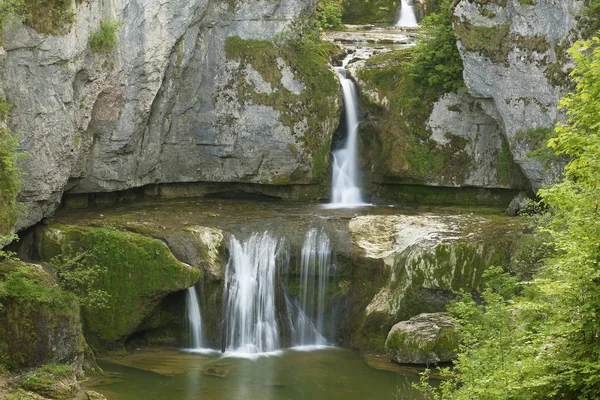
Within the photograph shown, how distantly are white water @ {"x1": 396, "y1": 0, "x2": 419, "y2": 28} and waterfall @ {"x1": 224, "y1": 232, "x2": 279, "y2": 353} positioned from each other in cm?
1259

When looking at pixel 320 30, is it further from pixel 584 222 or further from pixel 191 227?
pixel 584 222

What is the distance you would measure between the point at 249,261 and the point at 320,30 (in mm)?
8685

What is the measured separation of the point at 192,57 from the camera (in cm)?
2162

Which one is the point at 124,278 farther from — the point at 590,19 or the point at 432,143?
the point at 590,19

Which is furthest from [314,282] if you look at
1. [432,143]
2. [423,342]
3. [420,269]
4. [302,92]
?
[302,92]

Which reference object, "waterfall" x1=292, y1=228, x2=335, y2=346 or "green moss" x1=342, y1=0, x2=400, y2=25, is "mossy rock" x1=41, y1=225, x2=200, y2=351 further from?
"green moss" x1=342, y1=0, x2=400, y2=25

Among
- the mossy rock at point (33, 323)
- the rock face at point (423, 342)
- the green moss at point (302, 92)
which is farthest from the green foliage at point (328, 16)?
the mossy rock at point (33, 323)

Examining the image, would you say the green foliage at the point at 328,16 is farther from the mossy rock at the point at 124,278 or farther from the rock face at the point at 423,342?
the rock face at the point at 423,342

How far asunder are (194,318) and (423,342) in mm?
4892

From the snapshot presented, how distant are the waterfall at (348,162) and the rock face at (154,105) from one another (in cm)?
50

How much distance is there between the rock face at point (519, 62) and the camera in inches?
757

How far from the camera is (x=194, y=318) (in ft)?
59.5

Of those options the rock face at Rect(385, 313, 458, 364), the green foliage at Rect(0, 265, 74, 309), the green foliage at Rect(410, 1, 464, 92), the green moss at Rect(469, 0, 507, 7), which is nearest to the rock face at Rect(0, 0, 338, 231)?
the green foliage at Rect(0, 265, 74, 309)

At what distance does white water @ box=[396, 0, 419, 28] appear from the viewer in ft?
93.8
